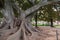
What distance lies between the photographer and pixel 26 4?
606 inches

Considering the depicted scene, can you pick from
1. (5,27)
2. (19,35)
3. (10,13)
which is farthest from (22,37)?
(10,13)

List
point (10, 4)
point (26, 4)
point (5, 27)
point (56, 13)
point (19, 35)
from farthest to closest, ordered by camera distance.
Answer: point (56, 13), point (26, 4), point (10, 4), point (5, 27), point (19, 35)

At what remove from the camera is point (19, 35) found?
8781 millimetres

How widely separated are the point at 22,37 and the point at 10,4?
3.69 metres

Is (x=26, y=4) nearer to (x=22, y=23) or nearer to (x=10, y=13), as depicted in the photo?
(x=10, y=13)

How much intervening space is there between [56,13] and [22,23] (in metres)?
8.49

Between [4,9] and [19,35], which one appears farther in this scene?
[4,9]

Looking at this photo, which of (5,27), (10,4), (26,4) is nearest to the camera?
(5,27)

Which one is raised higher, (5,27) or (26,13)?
(26,13)

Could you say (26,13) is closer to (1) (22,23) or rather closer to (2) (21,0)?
(1) (22,23)

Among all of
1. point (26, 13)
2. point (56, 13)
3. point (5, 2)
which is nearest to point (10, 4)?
point (5, 2)

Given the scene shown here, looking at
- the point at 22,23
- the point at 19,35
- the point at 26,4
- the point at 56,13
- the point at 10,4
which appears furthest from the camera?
the point at 56,13

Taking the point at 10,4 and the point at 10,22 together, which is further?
the point at 10,4

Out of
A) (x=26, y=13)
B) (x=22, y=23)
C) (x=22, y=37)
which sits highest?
(x=26, y=13)
